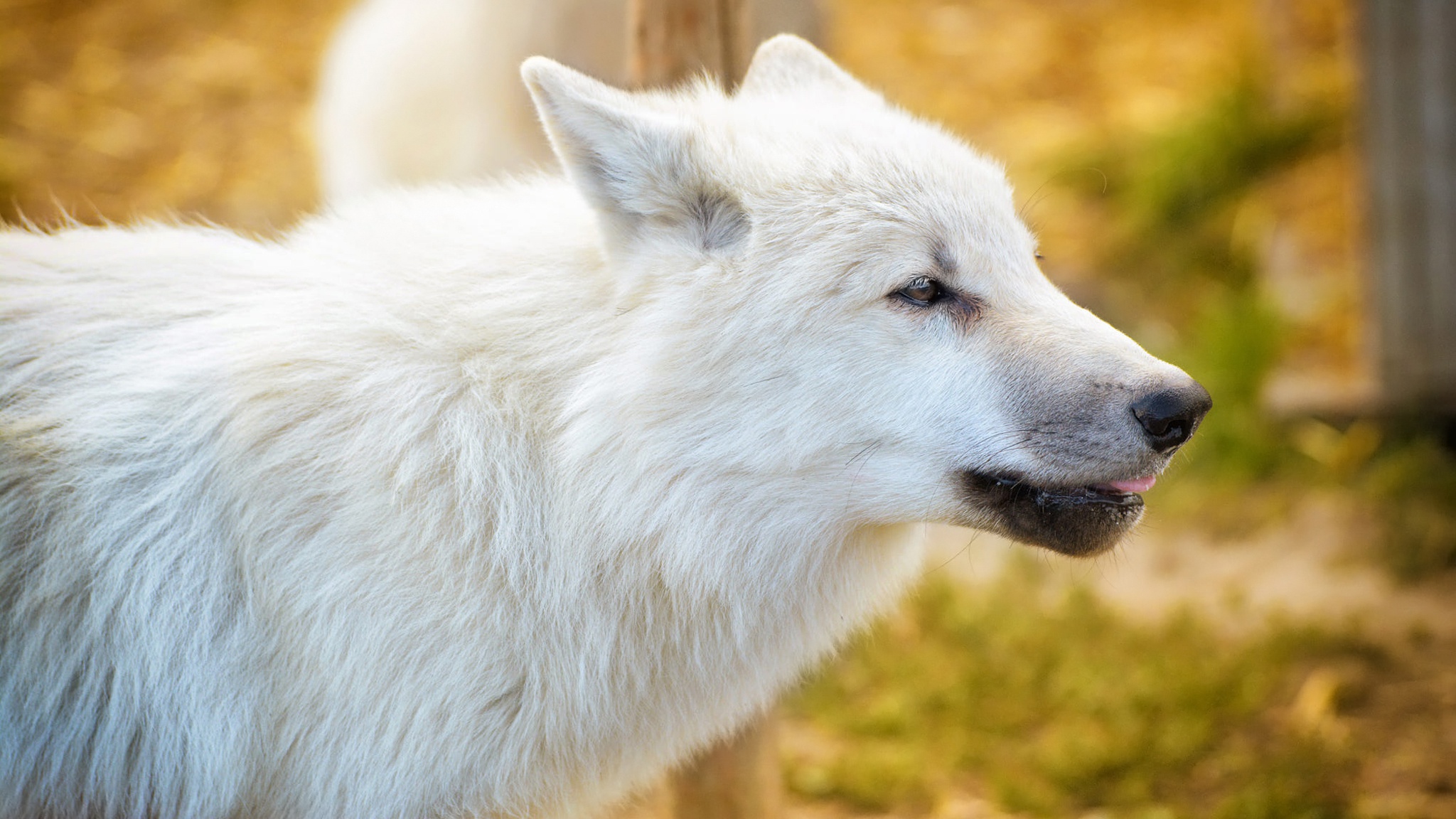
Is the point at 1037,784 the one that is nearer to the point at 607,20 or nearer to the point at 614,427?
the point at 614,427

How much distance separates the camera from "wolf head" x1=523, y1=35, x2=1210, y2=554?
2393mm

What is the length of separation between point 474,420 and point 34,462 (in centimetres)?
92

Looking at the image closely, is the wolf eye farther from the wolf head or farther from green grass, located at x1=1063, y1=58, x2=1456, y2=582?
green grass, located at x1=1063, y1=58, x2=1456, y2=582

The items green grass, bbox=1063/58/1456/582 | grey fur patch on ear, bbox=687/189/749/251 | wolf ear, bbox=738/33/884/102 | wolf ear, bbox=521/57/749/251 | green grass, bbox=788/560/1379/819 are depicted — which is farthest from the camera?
green grass, bbox=1063/58/1456/582

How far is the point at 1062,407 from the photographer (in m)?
2.38

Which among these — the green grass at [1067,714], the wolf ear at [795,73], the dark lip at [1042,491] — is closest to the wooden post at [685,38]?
the wolf ear at [795,73]

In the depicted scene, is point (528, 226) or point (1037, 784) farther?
point (1037, 784)

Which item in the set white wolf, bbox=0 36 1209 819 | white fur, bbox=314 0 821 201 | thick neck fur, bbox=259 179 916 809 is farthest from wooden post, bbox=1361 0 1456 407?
thick neck fur, bbox=259 179 916 809

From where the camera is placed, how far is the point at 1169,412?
2.33 meters

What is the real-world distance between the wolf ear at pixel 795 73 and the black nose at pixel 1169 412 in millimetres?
1128

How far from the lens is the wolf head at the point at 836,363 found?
94.2 inches

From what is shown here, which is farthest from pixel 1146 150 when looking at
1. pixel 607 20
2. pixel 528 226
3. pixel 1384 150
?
pixel 528 226

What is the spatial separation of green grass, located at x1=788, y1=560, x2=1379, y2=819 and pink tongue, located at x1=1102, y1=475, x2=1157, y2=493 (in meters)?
1.96

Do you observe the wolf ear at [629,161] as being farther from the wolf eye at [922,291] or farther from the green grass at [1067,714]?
the green grass at [1067,714]
